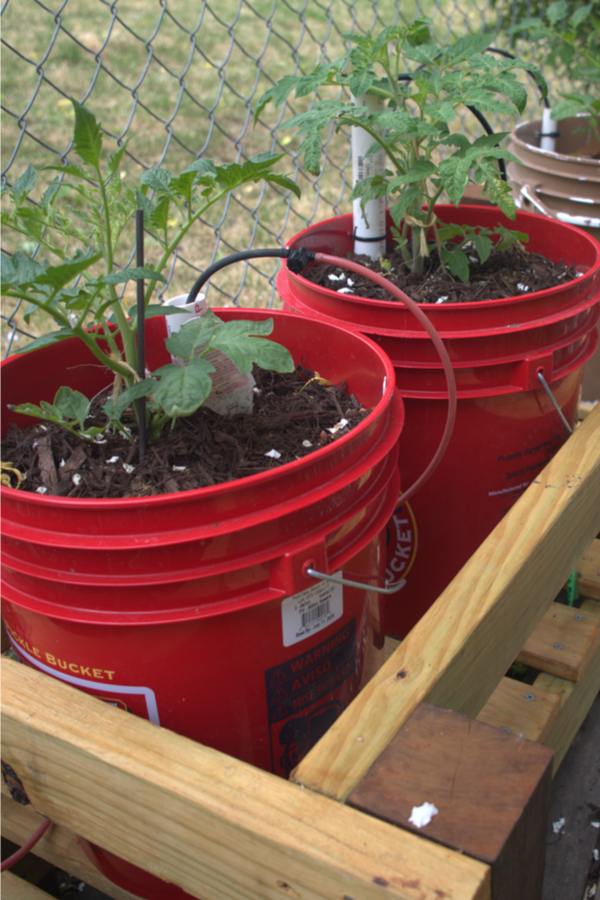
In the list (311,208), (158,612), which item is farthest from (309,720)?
(311,208)

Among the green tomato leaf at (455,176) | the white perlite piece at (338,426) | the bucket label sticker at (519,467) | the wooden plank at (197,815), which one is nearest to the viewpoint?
the wooden plank at (197,815)

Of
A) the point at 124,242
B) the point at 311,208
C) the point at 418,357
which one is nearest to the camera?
the point at 418,357

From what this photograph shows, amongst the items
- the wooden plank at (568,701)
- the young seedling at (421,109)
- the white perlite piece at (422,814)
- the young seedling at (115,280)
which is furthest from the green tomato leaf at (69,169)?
the wooden plank at (568,701)

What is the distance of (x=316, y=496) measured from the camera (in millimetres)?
848

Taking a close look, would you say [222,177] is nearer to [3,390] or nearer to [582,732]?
[3,390]

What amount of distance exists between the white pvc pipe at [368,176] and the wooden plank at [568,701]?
939mm

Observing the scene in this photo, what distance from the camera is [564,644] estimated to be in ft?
4.79

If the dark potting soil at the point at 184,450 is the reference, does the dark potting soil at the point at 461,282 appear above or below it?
above

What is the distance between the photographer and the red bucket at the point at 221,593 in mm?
799

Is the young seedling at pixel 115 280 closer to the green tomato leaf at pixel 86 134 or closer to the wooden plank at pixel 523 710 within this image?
the green tomato leaf at pixel 86 134

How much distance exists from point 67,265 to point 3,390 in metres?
0.42

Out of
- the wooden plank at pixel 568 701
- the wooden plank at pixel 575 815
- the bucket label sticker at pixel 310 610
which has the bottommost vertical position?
the wooden plank at pixel 575 815

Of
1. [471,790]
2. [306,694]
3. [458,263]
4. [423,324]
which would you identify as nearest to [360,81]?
[458,263]

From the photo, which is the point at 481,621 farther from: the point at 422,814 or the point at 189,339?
the point at 189,339
